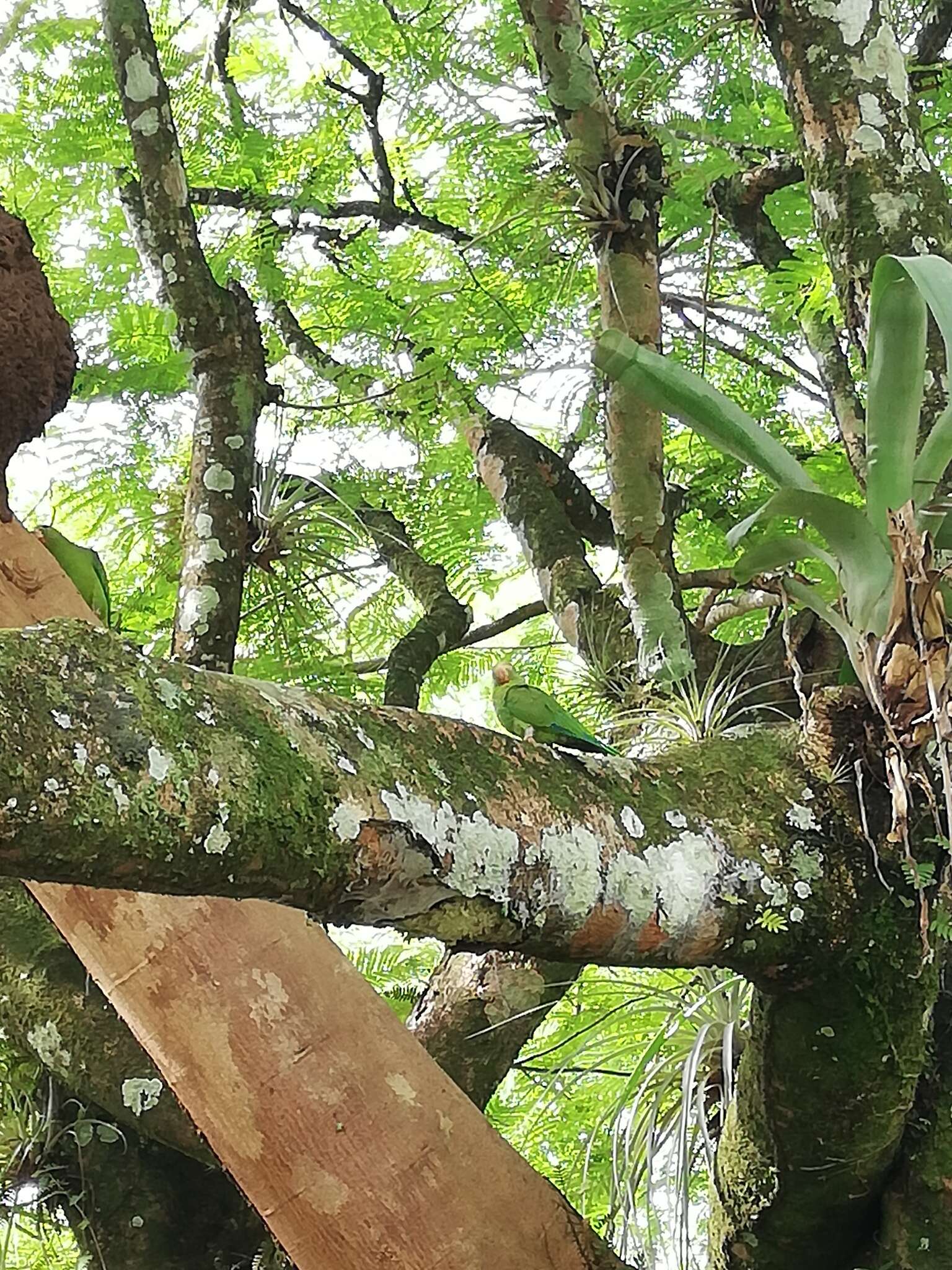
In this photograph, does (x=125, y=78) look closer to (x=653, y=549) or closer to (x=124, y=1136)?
(x=653, y=549)

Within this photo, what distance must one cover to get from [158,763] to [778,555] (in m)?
0.79

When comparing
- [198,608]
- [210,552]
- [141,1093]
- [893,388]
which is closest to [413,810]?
[893,388]

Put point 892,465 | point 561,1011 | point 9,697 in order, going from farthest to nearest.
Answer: point 561,1011, point 892,465, point 9,697

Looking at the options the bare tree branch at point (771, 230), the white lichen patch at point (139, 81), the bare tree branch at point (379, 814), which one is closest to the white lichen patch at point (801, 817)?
the bare tree branch at point (379, 814)

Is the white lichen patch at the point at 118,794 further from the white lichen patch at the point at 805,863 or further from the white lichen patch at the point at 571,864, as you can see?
the white lichen patch at the point at 805,863

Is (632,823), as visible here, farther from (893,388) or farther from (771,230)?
(771,230)

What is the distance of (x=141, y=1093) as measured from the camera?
2.06 m

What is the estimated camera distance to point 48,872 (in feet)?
2.79

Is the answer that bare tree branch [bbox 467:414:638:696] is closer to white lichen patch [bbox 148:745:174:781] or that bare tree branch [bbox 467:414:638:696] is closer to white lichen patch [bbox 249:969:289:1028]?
white lichen patch [bbox 249:969:289:1028]

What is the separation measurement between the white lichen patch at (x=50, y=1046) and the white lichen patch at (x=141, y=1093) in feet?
0.47

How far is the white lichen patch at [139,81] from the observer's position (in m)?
3.06

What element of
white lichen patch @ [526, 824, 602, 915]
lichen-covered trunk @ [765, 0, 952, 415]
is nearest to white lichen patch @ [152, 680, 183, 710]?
white lichen patch @ [526, 824, 602, 915]

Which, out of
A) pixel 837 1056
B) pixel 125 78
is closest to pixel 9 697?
pixel 837 1056

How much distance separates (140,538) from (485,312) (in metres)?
1.33
